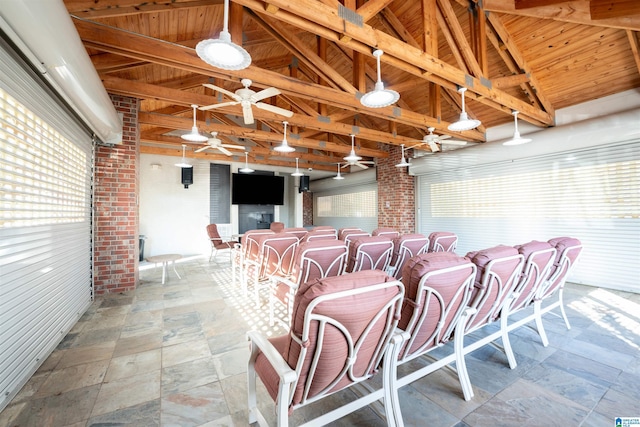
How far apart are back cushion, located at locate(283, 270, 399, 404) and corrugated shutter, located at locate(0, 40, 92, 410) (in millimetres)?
2020

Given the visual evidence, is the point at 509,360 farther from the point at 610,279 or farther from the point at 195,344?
the point at 610,279

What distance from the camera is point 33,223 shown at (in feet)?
6.56

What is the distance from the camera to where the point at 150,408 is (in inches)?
62.4

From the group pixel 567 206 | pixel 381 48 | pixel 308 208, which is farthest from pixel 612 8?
pixel 308 208

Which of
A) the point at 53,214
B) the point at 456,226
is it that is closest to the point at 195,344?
the point at 53,214

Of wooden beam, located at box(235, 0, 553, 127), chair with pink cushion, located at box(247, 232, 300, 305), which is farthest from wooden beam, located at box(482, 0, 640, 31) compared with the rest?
chair with pink cushion, located at box(247, 232, 300, 305)

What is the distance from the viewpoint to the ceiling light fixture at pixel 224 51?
1.78m

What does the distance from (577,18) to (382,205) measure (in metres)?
5.39

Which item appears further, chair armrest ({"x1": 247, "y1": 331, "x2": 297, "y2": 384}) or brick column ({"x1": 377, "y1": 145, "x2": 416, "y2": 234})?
brick column ({"x1": 377, "y1": 145, "x2": 416, "y2": 234})

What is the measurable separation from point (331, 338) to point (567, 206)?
18.7 ft

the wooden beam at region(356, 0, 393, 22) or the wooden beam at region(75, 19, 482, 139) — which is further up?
the wooden beam at region(356, 0, 393, 22)

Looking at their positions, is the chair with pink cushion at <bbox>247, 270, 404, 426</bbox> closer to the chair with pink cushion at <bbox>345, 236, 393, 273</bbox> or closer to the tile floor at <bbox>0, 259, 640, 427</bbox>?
the tile floor at <bbox>0, 259, 640, 427</bbox>

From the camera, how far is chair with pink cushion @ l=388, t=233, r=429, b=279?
10.4ft

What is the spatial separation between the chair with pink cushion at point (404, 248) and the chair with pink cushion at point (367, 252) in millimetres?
260
